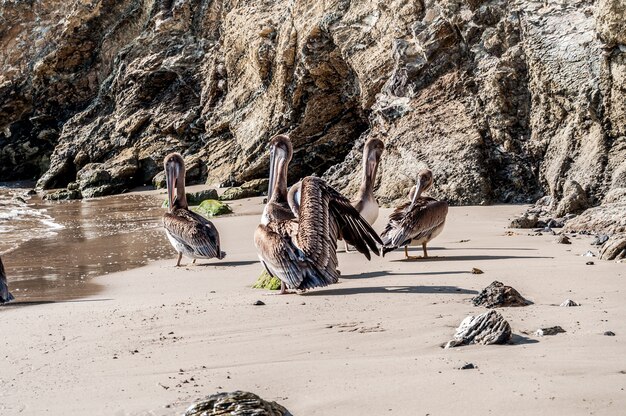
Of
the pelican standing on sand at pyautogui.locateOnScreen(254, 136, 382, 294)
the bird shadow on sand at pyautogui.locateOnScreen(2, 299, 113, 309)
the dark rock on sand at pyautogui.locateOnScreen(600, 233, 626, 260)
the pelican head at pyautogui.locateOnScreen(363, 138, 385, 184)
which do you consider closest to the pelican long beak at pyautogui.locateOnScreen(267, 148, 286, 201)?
the pelican standing on sand at pyautogui.locateOnScreen(254, 136, 382, 294)

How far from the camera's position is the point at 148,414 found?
3629 millimetres

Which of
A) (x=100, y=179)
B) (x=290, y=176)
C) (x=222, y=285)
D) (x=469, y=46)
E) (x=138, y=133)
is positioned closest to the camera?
(x=222, y=285)

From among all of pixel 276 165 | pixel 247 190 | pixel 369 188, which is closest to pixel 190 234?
pixel 276 165

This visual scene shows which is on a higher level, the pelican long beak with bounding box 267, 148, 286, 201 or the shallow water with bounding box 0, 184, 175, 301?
the pelican long beak with bounding box 267, 148, 286, 201

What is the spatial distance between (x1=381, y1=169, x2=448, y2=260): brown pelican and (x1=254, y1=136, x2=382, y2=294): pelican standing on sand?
4.61 ft

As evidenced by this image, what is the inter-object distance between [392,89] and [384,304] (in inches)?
381

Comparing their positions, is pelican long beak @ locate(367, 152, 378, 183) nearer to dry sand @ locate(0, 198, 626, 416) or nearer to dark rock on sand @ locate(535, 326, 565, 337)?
dry sand @ locate(0, 198, 626, 416)

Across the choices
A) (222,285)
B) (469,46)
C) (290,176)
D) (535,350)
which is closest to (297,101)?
(290,176)

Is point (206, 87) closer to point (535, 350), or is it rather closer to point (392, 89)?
point (392, 89)

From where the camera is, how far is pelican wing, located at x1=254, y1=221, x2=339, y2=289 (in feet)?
20.8

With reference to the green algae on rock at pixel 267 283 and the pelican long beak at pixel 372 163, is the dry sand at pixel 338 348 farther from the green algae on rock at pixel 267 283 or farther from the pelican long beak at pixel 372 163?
the pelican long beak at pixel 372 163

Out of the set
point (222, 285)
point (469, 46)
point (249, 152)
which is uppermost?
point (469, 46)

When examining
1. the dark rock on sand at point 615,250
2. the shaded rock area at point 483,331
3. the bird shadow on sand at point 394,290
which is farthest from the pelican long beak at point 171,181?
the shaded rock area at point 483,331

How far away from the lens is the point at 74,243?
40.2 feet
